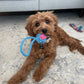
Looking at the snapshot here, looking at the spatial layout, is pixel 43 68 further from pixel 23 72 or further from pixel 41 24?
pixel 41 24

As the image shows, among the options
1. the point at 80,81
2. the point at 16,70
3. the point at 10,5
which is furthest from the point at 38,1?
the point at 80,81

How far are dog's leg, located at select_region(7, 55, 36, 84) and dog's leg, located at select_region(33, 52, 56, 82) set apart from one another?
11 centimetres

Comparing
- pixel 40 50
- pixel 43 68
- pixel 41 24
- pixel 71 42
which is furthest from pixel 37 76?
pixel 71 42

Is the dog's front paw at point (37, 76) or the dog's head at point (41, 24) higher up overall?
the dog's head at point (41, 24)

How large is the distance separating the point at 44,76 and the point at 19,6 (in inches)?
66.9

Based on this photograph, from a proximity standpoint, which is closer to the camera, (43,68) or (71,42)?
(43,68)

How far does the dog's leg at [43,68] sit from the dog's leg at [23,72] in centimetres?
11

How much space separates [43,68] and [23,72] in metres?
0.25

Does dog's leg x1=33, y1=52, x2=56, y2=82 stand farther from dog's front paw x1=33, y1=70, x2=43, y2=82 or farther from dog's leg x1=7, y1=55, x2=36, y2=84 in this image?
dog's leg x1=7, y1=55, x2=36, y2=84

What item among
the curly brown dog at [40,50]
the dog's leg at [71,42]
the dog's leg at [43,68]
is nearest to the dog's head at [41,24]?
the curly brown dog at [40,50]

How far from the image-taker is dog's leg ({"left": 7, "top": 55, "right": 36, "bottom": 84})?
4.37ft

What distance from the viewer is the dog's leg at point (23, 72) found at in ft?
4.37

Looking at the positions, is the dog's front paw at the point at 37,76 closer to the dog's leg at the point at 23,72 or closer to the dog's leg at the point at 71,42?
the dog's leg at the point at 23,72

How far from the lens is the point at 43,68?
1434mm
